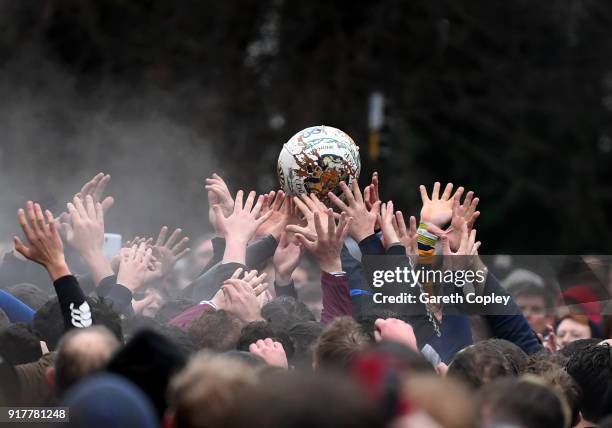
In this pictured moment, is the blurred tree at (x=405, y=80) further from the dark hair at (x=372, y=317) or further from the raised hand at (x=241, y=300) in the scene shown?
the dark hair at (x=372, y=317)

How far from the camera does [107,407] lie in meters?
2.91

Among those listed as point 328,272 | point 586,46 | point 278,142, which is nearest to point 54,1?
point 278,142

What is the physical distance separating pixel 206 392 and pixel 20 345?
5.64 ft

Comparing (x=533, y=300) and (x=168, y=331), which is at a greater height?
(x=533, y=300)

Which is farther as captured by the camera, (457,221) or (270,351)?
(457,221)

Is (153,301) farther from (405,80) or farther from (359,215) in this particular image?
(405,80)

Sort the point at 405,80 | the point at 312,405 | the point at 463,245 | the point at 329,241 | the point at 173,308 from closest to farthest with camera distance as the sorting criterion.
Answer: the point at 312,405 < the point at 463,245 < the point at 329,241 < the point at 173,308 < the point at 405,80

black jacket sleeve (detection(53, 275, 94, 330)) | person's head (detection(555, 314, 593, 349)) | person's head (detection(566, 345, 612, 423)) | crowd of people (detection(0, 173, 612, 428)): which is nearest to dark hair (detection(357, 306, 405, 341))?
crowd of people (detection(0, 173, 612, 428))

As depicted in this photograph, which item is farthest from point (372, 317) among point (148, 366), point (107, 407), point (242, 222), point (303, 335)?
point (107, 407)

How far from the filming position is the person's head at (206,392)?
304cm

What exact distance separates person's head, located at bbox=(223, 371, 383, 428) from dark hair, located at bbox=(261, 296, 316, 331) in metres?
2.92

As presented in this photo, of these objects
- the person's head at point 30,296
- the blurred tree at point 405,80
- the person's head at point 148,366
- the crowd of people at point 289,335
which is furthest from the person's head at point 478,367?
the blurred tree at point 405,80

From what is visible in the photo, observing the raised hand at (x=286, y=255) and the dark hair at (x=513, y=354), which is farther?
the raised hand at (x=286, y=255)

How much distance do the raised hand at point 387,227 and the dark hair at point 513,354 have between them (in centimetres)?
72
